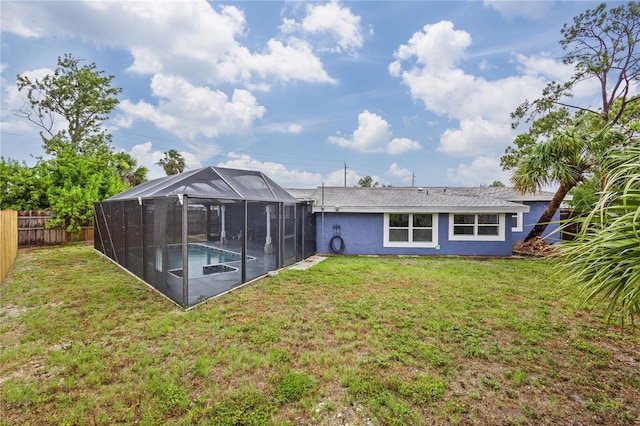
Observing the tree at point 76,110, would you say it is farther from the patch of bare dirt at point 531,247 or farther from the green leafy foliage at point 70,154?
the patch of bare dirt at point 531,247

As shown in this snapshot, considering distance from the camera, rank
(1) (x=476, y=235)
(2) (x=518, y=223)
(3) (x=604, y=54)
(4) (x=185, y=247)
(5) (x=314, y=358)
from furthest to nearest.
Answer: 1. (3) (x=604, y=54)
2. (2) (x=518, y=223)
3. (1) (x=476, y=235)
4. (4) (x=185, y=247)
5. (5) (x=314, y=358)

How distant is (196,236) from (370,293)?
4.19m

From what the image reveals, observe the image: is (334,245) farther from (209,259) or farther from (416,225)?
(209,259)

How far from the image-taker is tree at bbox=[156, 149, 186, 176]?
30.2 metres

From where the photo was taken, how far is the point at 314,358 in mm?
3654

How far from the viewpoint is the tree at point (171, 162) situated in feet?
99.2

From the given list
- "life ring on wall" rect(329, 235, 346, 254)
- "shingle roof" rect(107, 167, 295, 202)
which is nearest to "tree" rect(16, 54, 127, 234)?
"shingle roof" rect(107, 167, 295, 202)

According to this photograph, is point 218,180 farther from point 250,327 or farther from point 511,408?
point 511,408

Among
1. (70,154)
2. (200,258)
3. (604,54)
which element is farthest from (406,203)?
(70,154)

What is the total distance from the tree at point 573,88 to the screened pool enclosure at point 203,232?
30.4 ft

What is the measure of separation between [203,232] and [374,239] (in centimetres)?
647

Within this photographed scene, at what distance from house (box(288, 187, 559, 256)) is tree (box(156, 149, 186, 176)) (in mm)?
23616

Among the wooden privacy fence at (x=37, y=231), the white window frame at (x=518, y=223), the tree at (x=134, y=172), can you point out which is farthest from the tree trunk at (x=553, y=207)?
the tree at (x=134, y=172)

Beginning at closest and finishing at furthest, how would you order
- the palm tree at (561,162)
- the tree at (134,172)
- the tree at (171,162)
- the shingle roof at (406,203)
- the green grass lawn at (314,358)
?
the green grass lawn at (314,358) → the palm tree at (561,162) → the shingle roof at (406,203) → the tree at (134,172) → the tree at (171,162)
